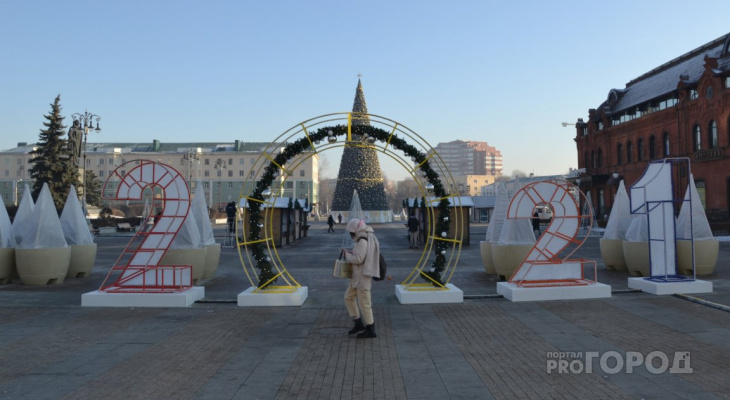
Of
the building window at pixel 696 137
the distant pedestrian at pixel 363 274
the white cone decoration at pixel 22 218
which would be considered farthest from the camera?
the building window at pixel 696 137

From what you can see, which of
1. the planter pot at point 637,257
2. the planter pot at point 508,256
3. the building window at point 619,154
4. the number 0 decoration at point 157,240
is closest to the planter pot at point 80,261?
the number 0 decoration at point 157,240

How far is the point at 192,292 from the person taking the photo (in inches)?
409

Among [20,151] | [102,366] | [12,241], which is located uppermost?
[20,151]

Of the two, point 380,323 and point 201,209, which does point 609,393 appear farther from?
point 201,209

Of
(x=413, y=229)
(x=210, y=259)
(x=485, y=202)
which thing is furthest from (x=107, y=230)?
(x=485, y=202)

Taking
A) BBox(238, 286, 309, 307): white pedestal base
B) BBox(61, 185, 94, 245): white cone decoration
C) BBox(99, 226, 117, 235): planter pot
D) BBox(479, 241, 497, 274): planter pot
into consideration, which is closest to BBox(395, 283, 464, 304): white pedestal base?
BBox(238, 286, 309, 307): white pedestal base

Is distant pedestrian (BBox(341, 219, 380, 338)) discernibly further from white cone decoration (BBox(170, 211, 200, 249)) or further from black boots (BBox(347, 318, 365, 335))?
white cone decoration (BBox(170, 211, 200, 249))

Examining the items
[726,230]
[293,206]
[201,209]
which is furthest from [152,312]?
[726,230]

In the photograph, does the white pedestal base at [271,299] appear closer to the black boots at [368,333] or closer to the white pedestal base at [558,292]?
the black boots at [368,333]

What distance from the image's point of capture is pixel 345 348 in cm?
697

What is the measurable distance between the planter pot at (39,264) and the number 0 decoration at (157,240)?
2.94m

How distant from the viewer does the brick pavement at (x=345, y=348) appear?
5.35 meters

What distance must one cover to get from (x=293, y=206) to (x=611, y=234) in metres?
18.5

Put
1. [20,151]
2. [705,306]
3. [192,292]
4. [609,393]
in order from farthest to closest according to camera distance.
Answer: [20,151] < [192,292] < [705,306] < [609,393]
